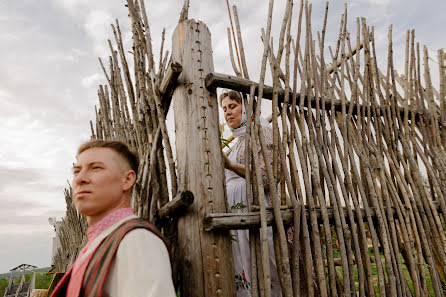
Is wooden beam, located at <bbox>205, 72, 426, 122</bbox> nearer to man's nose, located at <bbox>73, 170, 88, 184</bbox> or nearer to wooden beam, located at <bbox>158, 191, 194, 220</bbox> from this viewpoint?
wooden beam, located at <bbox>158, 191, 194, 220</bbox>

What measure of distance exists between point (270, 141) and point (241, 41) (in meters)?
0.75

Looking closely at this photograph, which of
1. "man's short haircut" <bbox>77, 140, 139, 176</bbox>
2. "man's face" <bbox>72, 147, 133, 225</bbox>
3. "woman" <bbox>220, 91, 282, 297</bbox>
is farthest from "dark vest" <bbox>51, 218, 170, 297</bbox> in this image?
"woman" <bbox>220, 91, 282, 297</bbox>

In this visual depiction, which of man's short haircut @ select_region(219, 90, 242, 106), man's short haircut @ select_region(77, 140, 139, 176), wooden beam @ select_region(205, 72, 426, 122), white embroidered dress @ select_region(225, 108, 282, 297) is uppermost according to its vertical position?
man's short haircut @ select_region(219, 90, 242, 106)

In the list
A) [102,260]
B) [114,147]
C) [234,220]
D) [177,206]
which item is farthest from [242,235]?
[102,260]

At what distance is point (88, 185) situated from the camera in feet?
3.45

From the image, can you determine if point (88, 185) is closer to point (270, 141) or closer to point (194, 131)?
point (194, 131)

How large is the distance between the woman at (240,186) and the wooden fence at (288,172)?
0.55 ft

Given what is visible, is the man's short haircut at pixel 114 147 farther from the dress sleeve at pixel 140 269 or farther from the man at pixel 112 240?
the dress sleeve at pixel 140 269

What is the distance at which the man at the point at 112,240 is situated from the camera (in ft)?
2.66

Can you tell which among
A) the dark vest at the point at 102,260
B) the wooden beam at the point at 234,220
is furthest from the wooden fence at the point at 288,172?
the dark vest at the point at 102,260

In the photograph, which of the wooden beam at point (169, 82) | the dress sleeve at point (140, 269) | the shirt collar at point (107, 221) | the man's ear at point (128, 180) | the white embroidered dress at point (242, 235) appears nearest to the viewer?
the dress sleeve at point (140, 269)

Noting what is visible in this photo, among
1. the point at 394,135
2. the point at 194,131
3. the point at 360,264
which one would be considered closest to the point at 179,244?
the point at 194,131

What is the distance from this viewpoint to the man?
812mm

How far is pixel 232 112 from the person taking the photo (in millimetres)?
2270
